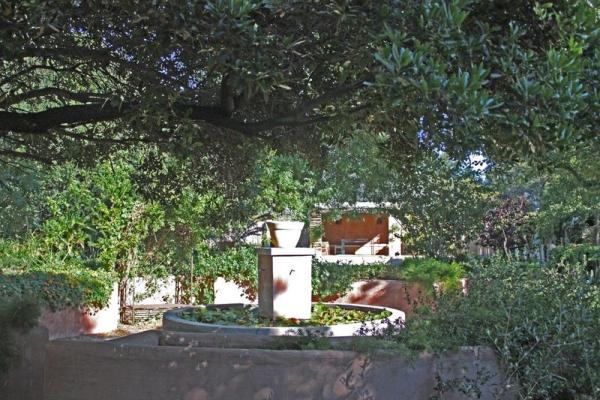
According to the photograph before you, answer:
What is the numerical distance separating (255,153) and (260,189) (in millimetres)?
8927

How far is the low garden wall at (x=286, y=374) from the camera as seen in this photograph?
5305 mm

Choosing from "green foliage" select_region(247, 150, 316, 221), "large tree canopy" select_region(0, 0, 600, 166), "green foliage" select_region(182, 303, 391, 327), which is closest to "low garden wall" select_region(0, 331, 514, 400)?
"large tree canopy" select_region(0, 0, 600, 166)

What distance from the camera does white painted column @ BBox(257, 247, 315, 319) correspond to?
1036 centimetres

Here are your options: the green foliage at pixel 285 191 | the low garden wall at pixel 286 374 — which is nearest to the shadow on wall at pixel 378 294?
the green foliage at pixel 285 191

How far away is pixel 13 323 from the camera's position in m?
5.33

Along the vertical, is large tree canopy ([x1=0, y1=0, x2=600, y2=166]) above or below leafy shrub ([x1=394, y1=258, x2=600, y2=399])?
above

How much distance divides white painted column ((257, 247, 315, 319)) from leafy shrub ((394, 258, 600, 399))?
170 inches

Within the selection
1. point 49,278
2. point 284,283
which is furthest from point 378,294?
point 49,278

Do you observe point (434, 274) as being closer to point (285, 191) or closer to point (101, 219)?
point (285, 191)

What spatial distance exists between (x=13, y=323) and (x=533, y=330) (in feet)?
13.7

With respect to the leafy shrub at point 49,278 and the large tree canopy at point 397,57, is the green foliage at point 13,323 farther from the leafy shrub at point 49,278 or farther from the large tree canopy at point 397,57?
the leafy shrub at point 49,278

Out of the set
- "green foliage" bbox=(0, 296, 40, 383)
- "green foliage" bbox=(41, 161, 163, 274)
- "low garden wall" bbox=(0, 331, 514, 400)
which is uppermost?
"green foliage" bbox=(41, 161, 163, 274)

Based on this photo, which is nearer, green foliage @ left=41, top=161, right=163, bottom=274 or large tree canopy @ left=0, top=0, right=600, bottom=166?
large tree canopy @ left=0, top=0, right=600, bottom=166

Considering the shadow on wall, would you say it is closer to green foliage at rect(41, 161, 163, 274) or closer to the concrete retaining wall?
green foliage at rect(41, 161, 163, 274)
